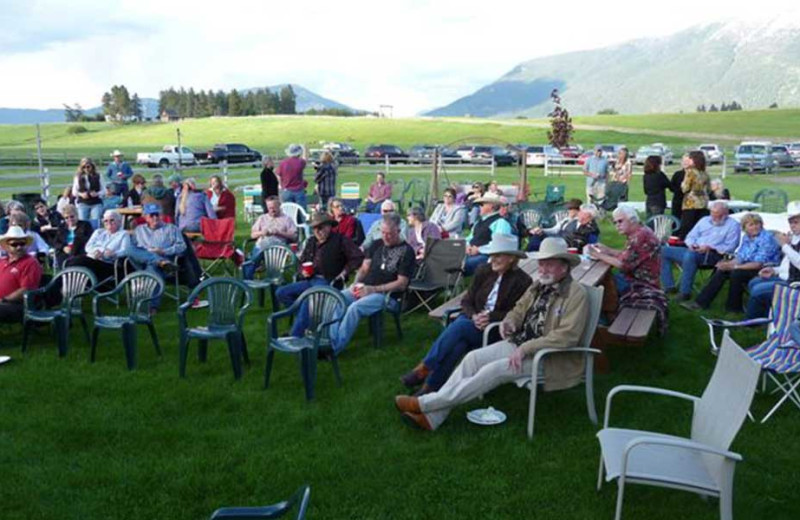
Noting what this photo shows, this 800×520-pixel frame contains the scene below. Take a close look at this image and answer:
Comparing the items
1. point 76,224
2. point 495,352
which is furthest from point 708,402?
point 76,224

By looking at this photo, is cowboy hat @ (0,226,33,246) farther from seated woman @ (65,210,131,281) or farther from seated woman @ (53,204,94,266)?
seated woman @ (53,204,94,266)

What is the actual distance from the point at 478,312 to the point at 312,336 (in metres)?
1.40

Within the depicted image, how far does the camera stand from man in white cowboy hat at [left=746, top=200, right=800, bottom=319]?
6.88 metres

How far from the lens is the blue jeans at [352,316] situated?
643cm

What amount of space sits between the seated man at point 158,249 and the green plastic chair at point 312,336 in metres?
2.90

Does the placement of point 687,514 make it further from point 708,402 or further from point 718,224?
point 718,224

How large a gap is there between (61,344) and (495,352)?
4220mm

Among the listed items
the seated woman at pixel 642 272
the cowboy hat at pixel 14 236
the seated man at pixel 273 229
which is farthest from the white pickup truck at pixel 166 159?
the seated woman at pixel 642 272

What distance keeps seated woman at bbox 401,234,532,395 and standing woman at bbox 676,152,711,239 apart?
5.05m

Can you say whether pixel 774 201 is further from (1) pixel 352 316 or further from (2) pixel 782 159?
(2) pixel 782 159

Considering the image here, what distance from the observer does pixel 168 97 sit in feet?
465

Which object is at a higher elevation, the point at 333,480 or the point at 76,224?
the point at 76,224

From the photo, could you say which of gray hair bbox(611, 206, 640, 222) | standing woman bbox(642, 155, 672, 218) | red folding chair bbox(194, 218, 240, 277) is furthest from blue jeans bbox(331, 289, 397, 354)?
standing woman bbox(642, 155, 672, 218)

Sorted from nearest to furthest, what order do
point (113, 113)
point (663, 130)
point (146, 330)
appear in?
point (146, 330) < point (663, 130) < point (113, 113)
